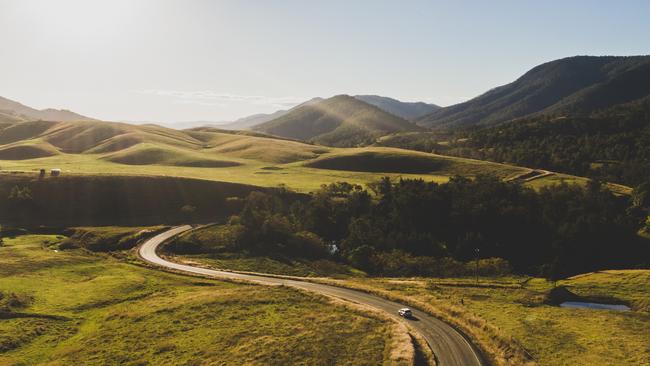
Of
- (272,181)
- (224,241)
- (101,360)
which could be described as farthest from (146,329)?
(272,181)

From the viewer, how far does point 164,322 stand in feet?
183

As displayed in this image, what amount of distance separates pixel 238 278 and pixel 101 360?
108 feet

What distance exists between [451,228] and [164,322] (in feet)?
279

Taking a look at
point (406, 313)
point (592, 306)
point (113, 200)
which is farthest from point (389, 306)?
point (113, 200)

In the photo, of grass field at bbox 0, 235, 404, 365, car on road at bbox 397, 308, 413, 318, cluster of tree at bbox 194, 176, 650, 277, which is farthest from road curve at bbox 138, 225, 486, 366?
cluster of tree at bbox 194, 176, 650, 277

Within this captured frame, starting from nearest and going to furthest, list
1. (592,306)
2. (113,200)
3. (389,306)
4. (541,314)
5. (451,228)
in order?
(541,314) < (389,306) < (592,306) < (451,228) < (113,200)

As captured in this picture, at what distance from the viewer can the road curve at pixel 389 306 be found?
44719 millimetres

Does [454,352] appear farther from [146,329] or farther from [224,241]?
[224,241]

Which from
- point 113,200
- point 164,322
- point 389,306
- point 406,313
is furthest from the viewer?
point 113,200

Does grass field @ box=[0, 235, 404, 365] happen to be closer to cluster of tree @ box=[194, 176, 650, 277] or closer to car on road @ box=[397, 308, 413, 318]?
car on road @ box=[397, 308, 413, 318]

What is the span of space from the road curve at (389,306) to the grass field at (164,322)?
4.20 m

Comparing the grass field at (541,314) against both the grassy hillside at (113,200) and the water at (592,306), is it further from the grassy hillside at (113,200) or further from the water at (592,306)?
the grassy hillside at (113,200)

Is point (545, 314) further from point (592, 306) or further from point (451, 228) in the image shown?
point (451, 228)

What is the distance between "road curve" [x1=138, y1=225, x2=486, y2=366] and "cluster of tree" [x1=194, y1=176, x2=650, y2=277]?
1886 centimetres
